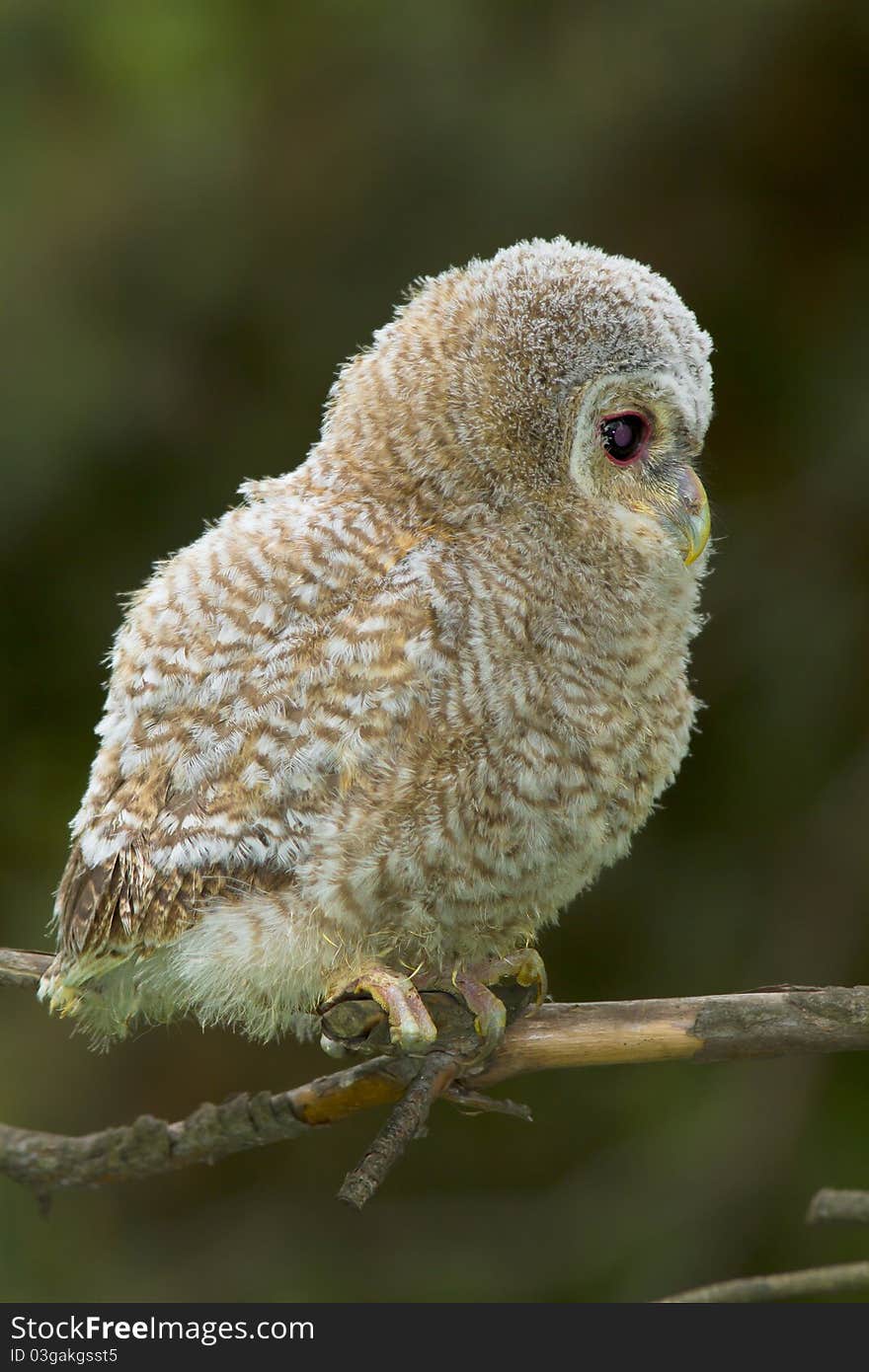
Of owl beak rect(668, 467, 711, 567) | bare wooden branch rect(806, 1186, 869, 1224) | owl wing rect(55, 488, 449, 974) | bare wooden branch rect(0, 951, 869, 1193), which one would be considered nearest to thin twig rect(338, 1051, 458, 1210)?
bare wooden branch rect(0, 951, 869, 1193)

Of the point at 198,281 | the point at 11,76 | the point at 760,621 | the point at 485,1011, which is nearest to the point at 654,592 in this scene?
the point at 485,1011

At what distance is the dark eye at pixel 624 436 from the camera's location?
1.68m

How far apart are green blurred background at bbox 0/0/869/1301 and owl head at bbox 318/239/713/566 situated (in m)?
1.36

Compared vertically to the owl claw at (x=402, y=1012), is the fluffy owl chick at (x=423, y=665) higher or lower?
higher

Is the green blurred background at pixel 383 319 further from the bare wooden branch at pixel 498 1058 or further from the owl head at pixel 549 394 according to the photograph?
the owl head at pixel 549 394

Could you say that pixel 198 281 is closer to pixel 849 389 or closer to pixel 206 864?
pixel 849 389

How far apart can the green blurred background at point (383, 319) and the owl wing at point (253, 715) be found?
51.4 inches

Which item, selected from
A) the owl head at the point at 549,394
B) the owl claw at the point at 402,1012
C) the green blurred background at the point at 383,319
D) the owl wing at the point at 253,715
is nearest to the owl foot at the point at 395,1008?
the owl claw at the point at 402,1012

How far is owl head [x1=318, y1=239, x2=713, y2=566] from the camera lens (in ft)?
5.33

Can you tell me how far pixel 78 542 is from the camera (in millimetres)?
3135

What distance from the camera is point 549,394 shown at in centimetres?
162

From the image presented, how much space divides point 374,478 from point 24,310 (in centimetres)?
155

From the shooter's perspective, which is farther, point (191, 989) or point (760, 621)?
point (760, 621)

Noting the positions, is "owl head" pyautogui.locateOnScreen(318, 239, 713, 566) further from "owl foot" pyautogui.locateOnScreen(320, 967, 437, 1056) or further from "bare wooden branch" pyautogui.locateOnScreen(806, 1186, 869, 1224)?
"bare wooden branch" pyautogui.locateOnScreen(806, 1186, 869, 1224)
